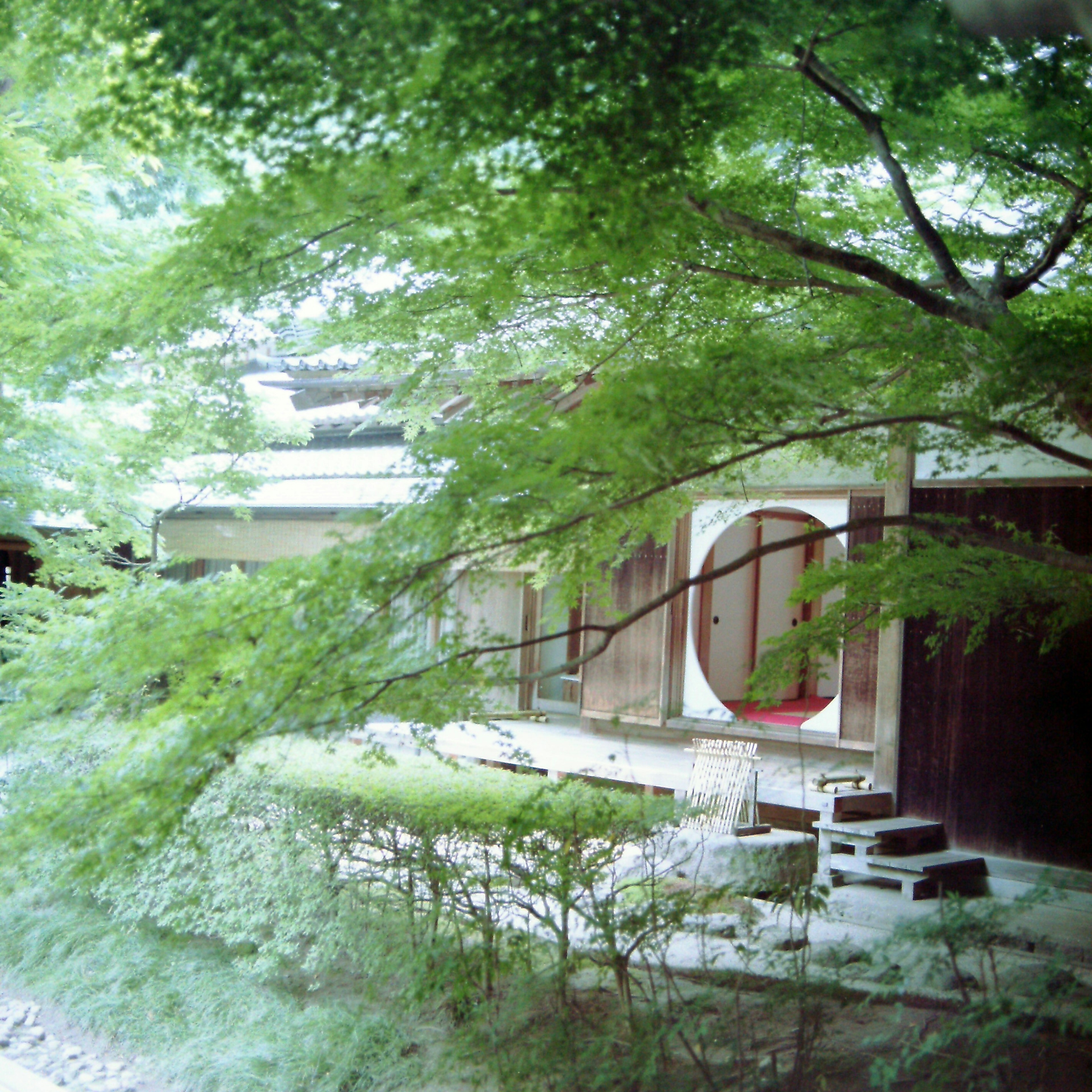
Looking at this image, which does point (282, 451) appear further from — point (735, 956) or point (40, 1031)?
point (735, 956)

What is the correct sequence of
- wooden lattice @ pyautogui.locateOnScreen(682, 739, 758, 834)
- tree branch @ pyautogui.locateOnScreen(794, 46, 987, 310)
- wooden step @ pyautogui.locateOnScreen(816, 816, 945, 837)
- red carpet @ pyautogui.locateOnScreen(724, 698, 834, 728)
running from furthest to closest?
red carpet @ pyautogui.locateOnScreen(724, 698, 834, 728) < wooden lattice @ pyautogui.locateOnScreen(682, 739, 758, 834) < wooden step @ pyautogui.locateOnScreen(816, 816, 945, 837) < tree branch @ pyautogui.locateOnScreen(794, 46, 987, 310)

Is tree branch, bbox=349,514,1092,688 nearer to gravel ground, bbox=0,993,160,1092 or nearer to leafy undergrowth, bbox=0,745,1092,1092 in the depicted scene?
leafy undergrowth, bbox=0,745,1092,1092

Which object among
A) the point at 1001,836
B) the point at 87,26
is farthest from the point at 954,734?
the point at 87,26

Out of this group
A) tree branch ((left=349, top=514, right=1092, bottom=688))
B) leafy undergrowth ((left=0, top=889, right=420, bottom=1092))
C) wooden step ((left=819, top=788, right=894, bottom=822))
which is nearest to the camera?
tree branch ((left=349, top=514, right=1092, bottom=688))

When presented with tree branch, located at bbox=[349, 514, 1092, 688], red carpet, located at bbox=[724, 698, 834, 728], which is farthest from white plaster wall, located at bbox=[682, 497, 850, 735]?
tree branch, located at bbox=[349, 514, 1092, 688]

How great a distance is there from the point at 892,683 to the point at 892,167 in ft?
13.8

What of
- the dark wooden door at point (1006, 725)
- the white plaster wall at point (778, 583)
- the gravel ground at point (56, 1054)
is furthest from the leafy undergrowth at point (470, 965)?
the white plaster wall at point (778, 583)

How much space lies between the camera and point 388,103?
3477 millimetres

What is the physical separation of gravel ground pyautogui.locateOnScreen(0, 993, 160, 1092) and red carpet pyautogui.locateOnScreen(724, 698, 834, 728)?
6.11 meters

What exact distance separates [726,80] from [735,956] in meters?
4.40

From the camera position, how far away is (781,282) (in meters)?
4.61

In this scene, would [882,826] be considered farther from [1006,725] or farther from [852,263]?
[852,263]

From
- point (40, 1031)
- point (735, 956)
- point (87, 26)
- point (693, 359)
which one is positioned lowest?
point (40, 1031)

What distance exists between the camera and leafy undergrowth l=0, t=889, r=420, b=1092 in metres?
4.88
